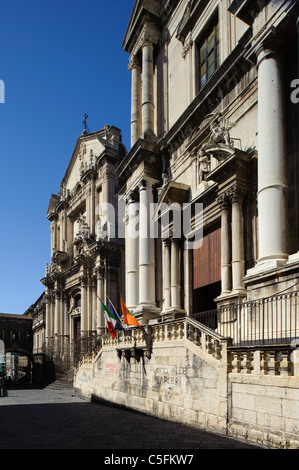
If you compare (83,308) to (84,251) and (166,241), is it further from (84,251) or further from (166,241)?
(166,241)

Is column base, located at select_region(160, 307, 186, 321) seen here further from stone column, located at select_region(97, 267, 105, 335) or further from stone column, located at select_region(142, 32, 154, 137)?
stone column, located at select_region(97, 267, 105, 335)

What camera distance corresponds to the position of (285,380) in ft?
23.7

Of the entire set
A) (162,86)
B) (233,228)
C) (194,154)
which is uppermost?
(162,86)

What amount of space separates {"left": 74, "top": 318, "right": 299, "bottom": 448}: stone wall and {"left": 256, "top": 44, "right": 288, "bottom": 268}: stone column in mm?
2606

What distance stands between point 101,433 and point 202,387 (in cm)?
290

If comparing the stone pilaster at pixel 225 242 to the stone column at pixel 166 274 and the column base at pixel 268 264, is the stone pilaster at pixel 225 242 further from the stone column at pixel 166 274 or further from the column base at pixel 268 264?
the stone column at pixel 166 274

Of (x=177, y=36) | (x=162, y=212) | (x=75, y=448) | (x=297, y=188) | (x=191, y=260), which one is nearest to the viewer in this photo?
(x=75, y=448)

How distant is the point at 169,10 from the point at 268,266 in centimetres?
1647

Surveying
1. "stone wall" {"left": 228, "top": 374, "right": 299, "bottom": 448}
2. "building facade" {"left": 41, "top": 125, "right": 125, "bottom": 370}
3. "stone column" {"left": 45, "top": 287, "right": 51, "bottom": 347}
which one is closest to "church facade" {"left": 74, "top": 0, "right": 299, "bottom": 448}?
"stone wall" {"left": 228, "top": 374, "right": 299, "bottom": 448}

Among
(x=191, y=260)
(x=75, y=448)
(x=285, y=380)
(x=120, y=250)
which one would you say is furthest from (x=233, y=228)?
(x=120, y=250)

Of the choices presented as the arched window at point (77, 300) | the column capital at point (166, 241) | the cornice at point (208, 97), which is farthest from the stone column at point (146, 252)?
the arched window at point (77, 300)

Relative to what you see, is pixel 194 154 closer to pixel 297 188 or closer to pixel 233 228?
pixel 233 228

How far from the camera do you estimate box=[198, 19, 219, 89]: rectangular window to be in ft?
55.0

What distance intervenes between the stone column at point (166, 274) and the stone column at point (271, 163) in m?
7.58
